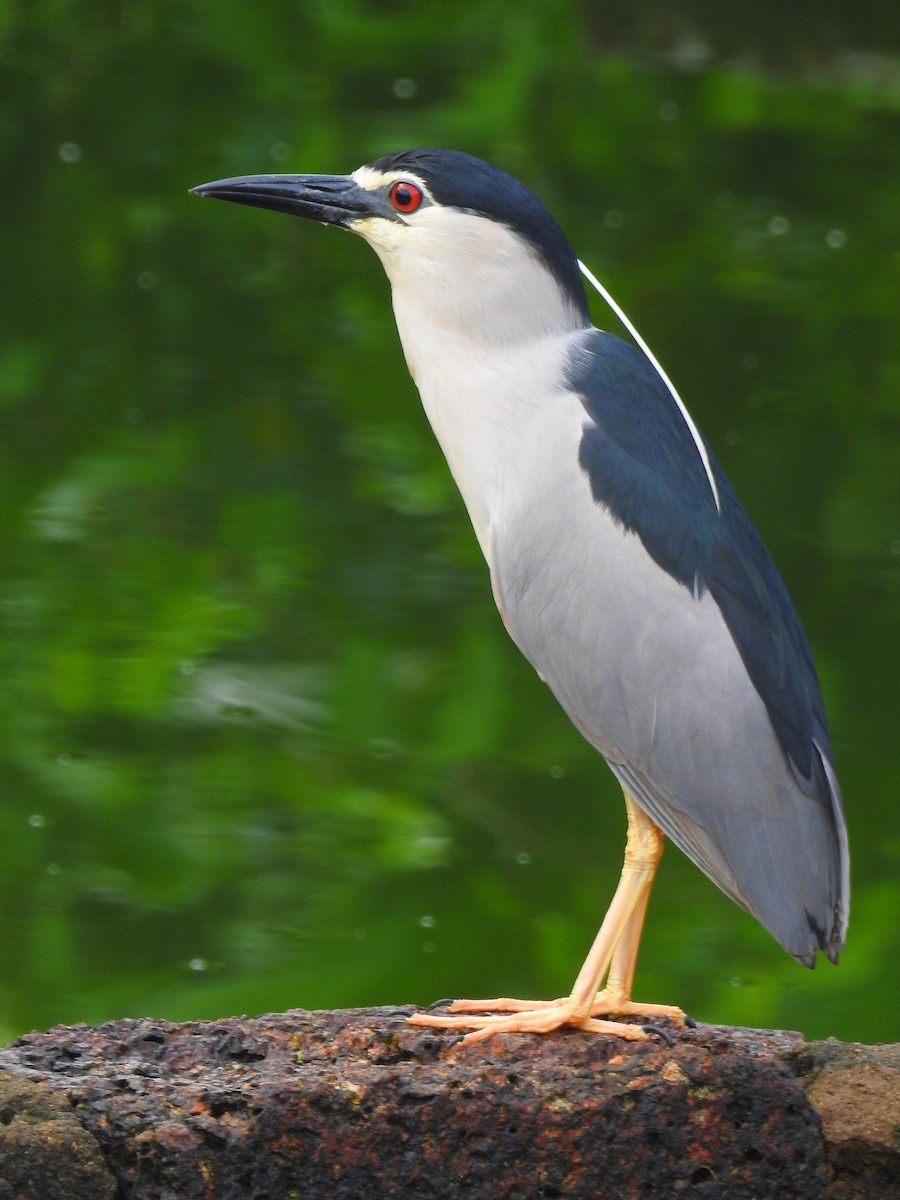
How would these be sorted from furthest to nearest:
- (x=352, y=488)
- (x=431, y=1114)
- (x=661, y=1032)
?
(x=352, y=488) < (x=661, y=1032) < (x=431, y=1114)

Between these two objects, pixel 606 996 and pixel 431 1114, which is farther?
pixel 606 996

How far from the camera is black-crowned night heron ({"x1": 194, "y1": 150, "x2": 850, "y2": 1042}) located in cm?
229

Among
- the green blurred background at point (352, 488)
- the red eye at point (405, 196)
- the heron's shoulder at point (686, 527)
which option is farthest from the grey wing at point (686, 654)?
the green blurred background at point (352, 488)

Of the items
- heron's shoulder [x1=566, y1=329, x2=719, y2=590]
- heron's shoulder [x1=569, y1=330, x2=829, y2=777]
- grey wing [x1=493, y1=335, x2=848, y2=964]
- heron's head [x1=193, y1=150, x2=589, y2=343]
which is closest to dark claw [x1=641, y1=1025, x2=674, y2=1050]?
grey wing [x1=493, y1=335, x2=848, y2=964]

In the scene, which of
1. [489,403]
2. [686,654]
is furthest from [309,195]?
[686,654]

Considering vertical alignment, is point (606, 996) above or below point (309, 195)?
below

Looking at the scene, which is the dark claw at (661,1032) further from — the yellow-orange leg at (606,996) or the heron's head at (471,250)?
the heron's head at (471,250)

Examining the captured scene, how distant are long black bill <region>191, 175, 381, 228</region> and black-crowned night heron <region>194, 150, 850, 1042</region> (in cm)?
10

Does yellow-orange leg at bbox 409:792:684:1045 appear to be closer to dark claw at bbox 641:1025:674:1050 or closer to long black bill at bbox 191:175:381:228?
dark claw at bbox 641:1025:674:1050

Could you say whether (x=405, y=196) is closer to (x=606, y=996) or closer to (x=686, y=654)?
(x=686, y=654)

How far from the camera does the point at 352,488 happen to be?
6484 mm

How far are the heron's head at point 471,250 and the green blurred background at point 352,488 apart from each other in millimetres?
1773

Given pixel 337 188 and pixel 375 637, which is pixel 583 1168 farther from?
pixel 375 637

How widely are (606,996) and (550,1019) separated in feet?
0.43
